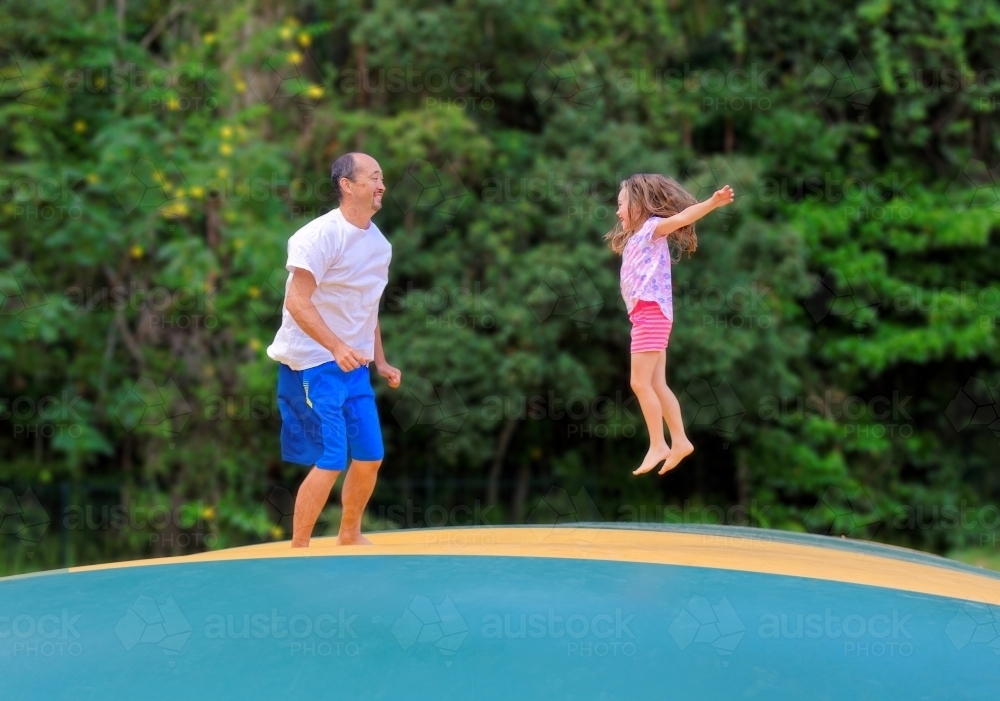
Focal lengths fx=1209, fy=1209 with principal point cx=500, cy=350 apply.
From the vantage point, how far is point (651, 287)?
4180 millimetres

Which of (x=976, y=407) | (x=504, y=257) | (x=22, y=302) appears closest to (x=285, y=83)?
(x=504, y=257)

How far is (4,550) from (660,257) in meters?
8.38

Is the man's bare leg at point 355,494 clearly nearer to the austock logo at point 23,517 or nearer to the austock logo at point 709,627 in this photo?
the austock logo at point 709,627

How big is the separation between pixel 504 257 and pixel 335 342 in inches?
237

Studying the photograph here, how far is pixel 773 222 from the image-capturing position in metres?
12.5

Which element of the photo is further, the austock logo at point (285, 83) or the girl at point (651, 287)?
the austock logo at point (285, 83)

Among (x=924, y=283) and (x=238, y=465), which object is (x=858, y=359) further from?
(x=238, y=465)

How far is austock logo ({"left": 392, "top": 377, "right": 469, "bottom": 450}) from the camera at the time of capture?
9992 mm

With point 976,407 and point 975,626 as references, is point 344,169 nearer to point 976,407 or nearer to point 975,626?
point 975,626

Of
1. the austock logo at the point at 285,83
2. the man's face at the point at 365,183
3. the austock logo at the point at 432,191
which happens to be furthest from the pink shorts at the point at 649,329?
the austock logo at the point at 285,83

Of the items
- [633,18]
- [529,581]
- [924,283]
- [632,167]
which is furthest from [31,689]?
[924,283]

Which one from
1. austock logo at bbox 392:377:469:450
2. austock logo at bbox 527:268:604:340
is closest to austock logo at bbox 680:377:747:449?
austock logo at bbox 527:268:604:340

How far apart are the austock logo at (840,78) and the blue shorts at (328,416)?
9.47 m

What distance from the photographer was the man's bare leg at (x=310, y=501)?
4355mm
